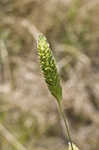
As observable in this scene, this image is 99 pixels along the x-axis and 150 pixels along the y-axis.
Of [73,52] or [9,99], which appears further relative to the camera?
[73,52]

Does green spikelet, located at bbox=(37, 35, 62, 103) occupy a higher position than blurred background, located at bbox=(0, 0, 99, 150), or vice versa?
blurred background, located at bbox=(0, 0, 99, 150)

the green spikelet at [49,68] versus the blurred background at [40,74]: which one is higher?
the blurred background at [40,74]

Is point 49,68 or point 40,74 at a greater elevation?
point 40,74

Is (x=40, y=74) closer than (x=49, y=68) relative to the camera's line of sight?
No

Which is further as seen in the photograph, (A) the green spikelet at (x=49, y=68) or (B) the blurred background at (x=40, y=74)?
(B) the blurred background at (x=40, y=74)

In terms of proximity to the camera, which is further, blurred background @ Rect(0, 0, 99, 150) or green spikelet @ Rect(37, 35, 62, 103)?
blurred background @ Rect(0, 0, 99, 150)

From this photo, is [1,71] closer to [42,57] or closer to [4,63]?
[4,63]

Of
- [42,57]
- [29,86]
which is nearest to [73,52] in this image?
[29,86]

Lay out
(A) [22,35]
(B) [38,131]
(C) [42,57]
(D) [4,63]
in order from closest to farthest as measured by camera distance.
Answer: (C) [42,57] → (B) [38,131] → (D) [4,63] → (A) [22,35]
